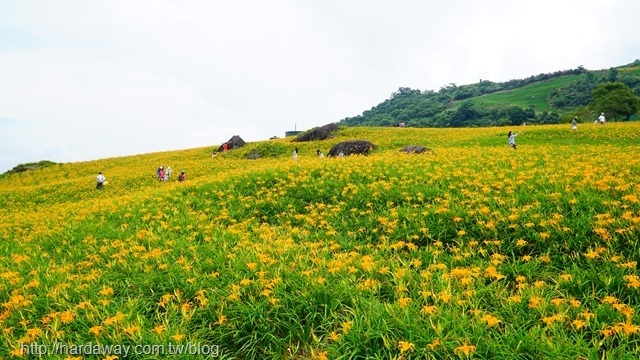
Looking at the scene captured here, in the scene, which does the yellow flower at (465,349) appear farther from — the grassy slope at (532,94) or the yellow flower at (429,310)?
the grassy slope at (532,94)

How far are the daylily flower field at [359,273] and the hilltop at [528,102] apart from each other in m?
58.6

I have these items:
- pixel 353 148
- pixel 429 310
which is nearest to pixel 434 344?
pixel 429 310

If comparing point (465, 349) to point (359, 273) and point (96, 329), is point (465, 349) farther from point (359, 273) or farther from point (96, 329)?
point (96, 329)

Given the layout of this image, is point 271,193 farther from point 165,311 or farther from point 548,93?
point 548,93

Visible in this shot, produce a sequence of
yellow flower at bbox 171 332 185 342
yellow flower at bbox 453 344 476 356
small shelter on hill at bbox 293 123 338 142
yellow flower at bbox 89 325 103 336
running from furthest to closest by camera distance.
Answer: small shelter on hill at bbox 293 123 338 142, yellow flower at bbox 89 325 103 336, yellow flower at bbox 171 332 185 342, yellow flower at bbox 453 344 476 356

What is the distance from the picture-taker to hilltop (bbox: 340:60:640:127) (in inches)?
2977

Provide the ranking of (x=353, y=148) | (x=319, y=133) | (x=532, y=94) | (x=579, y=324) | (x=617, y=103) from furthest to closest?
(x=532, y=94) → (x=617, y=103) → (x=319, y=133) → (x=353, y=148) → (x=579, y=324)

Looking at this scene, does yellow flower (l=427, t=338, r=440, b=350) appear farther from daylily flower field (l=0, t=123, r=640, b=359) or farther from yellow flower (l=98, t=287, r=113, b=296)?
yellow flower (l=98, t=287, r=113, b=296)

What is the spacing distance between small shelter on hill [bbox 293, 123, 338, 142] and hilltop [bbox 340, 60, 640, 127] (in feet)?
132

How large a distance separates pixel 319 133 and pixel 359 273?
3649cm

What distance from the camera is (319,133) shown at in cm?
4144

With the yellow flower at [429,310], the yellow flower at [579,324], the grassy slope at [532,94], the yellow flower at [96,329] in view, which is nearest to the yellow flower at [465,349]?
the yellow flower at [429,310]

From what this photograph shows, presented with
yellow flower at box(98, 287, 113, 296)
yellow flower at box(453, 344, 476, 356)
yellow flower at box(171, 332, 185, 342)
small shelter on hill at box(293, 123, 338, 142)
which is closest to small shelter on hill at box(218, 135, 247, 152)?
small shelter on hill at box(293, 123, 338, 142)

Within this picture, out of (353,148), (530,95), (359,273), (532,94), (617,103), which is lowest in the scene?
(359,273)
